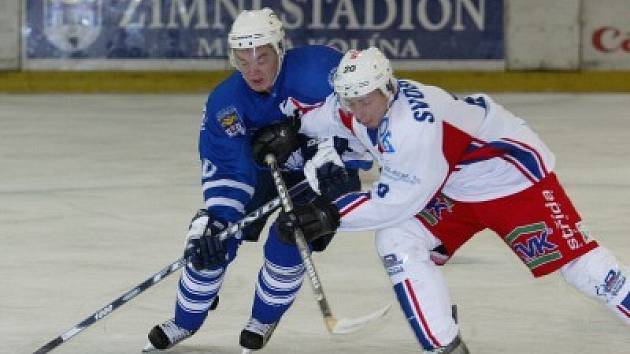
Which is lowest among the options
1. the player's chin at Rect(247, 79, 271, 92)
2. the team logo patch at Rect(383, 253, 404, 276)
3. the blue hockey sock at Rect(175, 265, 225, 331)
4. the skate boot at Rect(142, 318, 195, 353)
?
the skate boot at Rect(142, 318, 195, 353)

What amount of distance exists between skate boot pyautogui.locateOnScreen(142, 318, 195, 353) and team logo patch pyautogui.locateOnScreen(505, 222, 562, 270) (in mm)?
A: 857

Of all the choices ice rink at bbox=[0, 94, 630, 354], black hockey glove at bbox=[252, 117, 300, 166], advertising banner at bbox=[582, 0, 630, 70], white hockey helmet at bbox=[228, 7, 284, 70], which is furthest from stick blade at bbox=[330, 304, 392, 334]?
advertising banner at bbox=[582, 0, 630, 70]

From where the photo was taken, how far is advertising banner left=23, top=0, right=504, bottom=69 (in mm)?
8961

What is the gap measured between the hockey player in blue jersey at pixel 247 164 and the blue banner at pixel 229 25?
505 centimetres

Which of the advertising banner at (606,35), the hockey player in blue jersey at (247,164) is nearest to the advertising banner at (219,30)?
the advertising banner at (606,35)

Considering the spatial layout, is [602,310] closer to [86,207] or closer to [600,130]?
[86,207]

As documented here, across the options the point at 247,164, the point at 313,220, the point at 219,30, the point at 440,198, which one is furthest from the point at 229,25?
the point at 313,220

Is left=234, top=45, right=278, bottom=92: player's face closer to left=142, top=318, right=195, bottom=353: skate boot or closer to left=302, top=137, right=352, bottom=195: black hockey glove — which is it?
left=302, top=137, right=352, bottom=195: black hockey glove

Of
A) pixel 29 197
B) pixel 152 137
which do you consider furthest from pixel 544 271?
pixel 152 137

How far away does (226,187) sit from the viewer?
3.86 m

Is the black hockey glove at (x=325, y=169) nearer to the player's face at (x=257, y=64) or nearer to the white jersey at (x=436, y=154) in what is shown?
the white jersey at (x=436, y=154)

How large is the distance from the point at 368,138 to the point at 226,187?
19.2 inches

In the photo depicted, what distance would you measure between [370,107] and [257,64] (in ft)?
1.55

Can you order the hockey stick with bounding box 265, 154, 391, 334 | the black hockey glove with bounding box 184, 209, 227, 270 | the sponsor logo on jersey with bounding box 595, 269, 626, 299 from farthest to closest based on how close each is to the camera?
1. the black hockey glove with bounding box 184, 209, 227, 270
2. the hockey stick with bounding box 265, 154, 391, 334
3. the sponsor logo on jersey with bounding box 595, 269, 626, 299
